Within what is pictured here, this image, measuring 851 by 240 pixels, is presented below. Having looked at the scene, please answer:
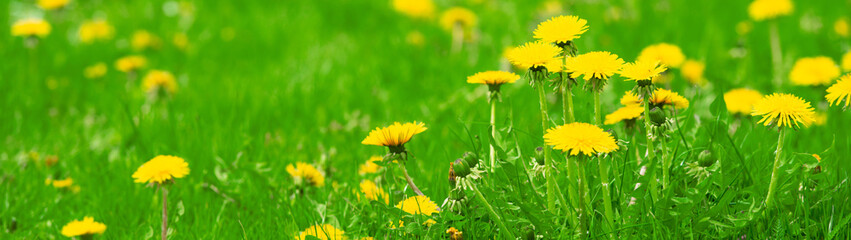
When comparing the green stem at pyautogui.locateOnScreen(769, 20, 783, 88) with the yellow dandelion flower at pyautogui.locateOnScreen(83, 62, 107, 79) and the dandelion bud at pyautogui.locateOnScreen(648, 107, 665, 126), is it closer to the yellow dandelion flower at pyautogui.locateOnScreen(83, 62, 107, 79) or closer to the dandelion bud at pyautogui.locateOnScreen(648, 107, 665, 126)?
the dandelion bud at pyautogui.locateOnScreen(648, 107, 665, 126)

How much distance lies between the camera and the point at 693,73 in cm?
339

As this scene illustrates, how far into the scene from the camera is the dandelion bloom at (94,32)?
4465 mm

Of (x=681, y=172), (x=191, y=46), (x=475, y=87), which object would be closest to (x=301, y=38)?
(x=191, y=46)

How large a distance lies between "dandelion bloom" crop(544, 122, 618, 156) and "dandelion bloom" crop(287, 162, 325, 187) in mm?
1049

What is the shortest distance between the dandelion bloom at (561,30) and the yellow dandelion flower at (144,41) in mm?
3454

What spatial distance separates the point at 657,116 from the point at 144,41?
11.8ft

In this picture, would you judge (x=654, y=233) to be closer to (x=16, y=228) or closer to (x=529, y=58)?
(x=529, y=58)

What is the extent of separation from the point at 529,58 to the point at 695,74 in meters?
2.21

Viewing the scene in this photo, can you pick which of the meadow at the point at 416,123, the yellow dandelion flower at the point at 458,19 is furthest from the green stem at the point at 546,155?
the yellow dandelion flower at the point at 458,19

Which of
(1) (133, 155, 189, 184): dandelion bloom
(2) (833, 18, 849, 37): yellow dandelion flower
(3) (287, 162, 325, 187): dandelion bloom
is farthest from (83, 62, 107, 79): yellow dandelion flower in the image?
(2) (833, 18, 849, 37): yellow dandelion flower

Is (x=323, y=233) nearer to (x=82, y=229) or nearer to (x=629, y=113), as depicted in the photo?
(x=82, y=229)

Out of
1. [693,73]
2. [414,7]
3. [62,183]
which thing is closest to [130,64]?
[62,183]

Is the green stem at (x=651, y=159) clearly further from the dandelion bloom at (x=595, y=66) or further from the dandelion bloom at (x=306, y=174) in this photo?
the dandelion bloom at (x=306, y=174)

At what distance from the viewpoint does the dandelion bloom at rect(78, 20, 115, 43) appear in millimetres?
4465
